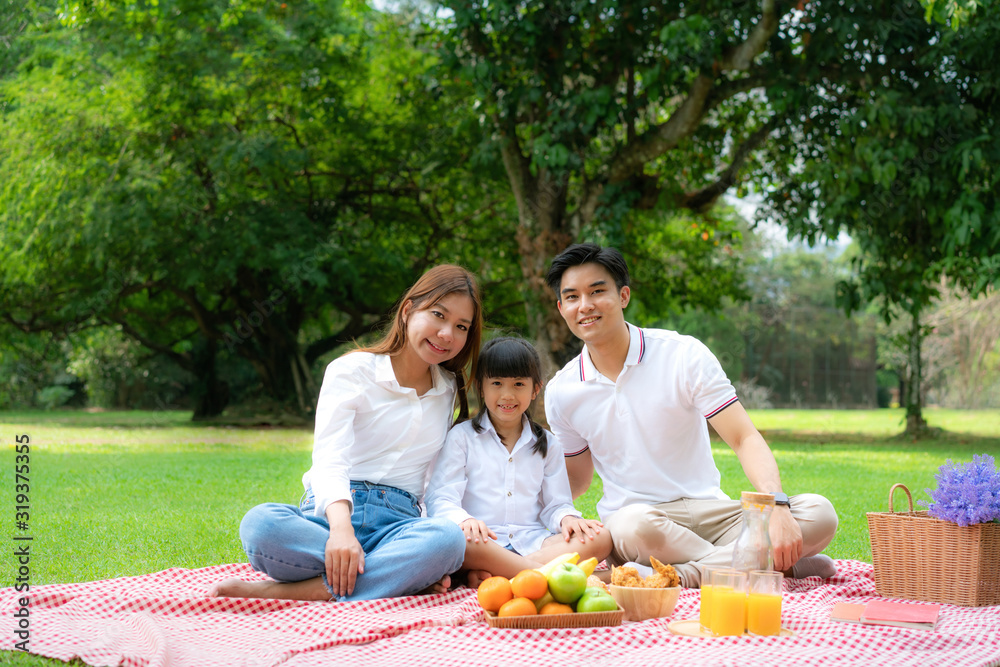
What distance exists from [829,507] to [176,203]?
40.4 feet

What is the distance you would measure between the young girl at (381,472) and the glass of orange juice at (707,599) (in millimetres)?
941

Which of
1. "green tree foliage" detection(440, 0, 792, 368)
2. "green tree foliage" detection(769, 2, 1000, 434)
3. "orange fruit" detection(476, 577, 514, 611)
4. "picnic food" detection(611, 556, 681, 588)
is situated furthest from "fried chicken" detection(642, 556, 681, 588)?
"green tree foliage" detection(769, 2, 1000, 434)

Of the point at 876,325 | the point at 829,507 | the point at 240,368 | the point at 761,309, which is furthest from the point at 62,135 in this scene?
the point at 876,325

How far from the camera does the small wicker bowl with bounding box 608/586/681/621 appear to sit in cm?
292

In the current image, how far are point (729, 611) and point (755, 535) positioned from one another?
11.2 inches

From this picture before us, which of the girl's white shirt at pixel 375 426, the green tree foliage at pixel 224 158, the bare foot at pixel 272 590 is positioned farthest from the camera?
the green tree foliage at pixel 224 158

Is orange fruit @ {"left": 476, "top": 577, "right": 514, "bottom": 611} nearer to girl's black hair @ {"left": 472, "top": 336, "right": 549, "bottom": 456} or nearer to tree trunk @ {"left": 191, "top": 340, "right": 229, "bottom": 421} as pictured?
girl's black hair @ {"left": 472, "top": 336, "right": 549, "bottom": 456}

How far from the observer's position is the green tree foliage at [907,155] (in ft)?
31.8

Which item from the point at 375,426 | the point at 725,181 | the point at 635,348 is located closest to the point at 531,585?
the point at 375,426

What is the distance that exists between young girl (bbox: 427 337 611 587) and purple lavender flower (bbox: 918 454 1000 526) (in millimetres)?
1234

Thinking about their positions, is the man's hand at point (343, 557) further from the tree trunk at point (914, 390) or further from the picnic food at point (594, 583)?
the tree trunk at point (914, 390)

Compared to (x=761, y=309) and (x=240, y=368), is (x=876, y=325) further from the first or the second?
(x=240, y=368)

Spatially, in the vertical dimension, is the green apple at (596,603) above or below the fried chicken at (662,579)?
below

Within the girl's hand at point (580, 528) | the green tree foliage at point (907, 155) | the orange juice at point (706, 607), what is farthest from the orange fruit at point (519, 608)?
the green tree foliage at point (907, 155)
